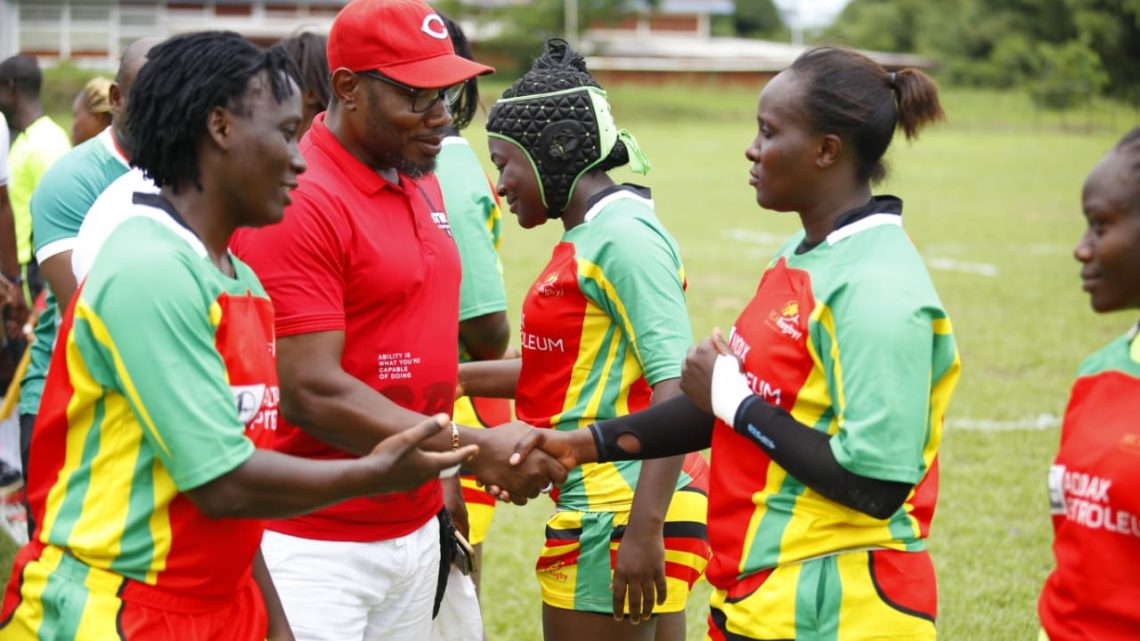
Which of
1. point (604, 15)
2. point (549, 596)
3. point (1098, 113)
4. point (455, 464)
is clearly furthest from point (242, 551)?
point (604, 15)

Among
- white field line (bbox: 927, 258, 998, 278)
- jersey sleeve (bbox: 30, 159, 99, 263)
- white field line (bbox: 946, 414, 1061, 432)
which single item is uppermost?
jersey sleeve (bbox: 30, 159, 99, 263)

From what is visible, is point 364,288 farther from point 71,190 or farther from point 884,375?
point 71,190

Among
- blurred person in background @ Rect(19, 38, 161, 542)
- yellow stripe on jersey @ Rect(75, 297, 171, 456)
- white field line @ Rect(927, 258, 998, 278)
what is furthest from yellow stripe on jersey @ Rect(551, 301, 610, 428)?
white field line @ Rect(927, 258, 998, 278)

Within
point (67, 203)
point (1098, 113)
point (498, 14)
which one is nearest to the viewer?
point (67, 203)

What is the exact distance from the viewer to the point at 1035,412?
9.96 m

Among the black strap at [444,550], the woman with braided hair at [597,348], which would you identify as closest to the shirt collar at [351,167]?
the woman with braided hair at [597,348]

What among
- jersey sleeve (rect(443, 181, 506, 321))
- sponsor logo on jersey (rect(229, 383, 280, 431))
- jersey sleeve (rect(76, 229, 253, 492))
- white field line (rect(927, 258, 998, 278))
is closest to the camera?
jersey sleeve (rect(76, 229, 253, 492))

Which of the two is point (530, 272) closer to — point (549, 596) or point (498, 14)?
point (549, 596)

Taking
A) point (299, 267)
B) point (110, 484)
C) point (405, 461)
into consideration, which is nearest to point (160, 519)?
point (110, 484)

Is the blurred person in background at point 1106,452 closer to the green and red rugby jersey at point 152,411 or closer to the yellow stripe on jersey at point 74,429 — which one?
the green and red rugby jersey at point 152,411

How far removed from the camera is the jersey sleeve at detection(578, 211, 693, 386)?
374 centimetres

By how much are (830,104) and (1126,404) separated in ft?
3.24

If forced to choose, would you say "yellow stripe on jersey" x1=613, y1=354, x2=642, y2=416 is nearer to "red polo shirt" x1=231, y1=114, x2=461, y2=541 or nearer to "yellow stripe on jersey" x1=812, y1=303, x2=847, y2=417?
"red polo shirt" x1=231, y1=114, x2=461, y2=541

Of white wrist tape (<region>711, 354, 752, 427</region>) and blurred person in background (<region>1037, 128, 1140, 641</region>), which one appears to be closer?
blurred person in background (<region>1037, 128, 1140, 641</region>)
